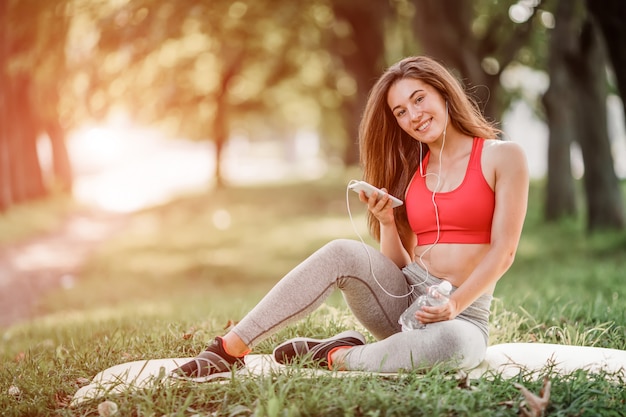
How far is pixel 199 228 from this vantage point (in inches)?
683

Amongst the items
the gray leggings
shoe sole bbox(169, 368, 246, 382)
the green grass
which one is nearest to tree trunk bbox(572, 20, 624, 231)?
the green grass

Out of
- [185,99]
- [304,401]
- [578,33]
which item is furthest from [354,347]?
[185,99]

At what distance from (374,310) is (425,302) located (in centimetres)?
34

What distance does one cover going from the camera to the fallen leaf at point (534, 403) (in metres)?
2.77

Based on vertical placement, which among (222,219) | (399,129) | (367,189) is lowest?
(222,219)

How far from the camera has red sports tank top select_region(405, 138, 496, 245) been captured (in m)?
3.46

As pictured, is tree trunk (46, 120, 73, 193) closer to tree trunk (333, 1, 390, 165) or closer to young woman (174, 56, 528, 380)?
tree trunk (333, 1, 390, 165)

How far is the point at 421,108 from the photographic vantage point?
3.65m

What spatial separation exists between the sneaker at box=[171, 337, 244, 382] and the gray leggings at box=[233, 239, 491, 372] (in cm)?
12

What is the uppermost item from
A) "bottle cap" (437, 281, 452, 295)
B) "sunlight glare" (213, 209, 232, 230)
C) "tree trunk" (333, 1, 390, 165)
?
"tree trunk" (333, 1, 390, 165)

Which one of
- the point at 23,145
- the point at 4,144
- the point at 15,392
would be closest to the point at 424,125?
the point at 15,392

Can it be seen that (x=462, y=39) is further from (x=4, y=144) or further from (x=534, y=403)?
(x=4, y=144)

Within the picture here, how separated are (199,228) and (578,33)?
10301 mm

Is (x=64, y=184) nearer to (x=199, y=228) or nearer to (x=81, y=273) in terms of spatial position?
(x=199, y=228)
